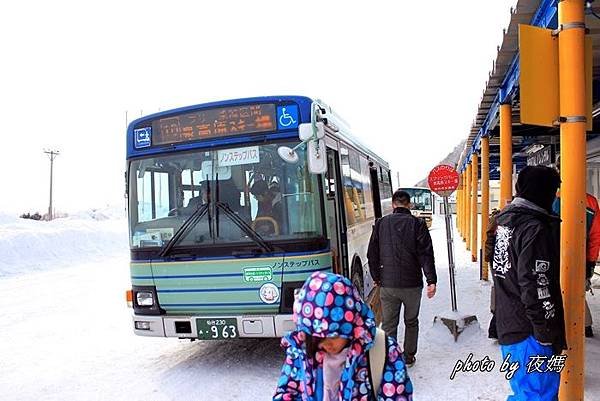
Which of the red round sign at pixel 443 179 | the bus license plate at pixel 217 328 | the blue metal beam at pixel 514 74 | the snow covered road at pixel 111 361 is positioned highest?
the blue metal beam at pixel 514 74

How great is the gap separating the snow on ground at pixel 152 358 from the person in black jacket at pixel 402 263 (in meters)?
0.64

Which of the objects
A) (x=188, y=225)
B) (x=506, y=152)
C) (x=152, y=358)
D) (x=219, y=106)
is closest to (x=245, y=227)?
(x=188, y=225)

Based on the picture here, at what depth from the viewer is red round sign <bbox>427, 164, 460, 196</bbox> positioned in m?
9.45

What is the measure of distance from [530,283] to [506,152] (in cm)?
660

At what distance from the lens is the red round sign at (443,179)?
31.0ft

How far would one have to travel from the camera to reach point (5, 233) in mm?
20859

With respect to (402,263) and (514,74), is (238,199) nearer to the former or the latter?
(402,263)

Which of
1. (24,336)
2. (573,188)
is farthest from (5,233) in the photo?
(573,188)

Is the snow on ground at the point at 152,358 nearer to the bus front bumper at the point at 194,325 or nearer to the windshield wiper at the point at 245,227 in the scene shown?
the bus front bumper at the point at 194,325

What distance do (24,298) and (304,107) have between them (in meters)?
8.81

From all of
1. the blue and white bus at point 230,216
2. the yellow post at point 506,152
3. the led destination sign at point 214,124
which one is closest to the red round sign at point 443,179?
the yellow post at point 506,152

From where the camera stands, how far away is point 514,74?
25.2ft

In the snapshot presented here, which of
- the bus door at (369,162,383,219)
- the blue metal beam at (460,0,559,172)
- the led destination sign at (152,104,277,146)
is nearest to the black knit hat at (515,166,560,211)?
the blue metal beam at (460,0,559,172)

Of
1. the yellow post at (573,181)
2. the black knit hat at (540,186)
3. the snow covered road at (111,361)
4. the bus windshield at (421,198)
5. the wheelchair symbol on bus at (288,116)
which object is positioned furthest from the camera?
the bus windshield at (421,198)
